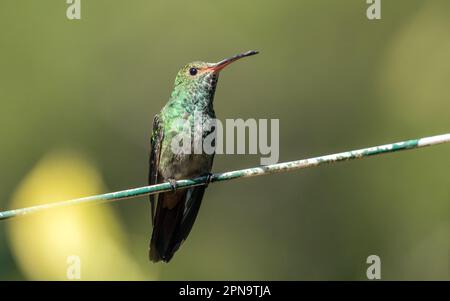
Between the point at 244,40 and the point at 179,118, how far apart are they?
745 centimetres

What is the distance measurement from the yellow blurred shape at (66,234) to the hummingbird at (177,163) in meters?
0.41

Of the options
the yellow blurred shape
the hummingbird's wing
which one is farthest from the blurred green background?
the yellow blurred shape

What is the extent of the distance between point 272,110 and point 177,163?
6.29 m

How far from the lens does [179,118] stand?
26.2ft

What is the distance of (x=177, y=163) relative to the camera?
311 inches

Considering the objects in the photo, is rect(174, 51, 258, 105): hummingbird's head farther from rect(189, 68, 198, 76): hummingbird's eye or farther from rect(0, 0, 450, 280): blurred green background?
rect(0, 0, 450, 280): blurred green background

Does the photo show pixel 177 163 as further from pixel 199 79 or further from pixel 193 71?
pixel 193 71

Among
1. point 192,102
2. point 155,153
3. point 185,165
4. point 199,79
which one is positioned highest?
point 199,79

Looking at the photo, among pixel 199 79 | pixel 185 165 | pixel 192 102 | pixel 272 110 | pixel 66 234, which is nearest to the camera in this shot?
pixel 66 234

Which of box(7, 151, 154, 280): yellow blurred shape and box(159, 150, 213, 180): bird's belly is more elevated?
box(159, 150, 213, 180): bird's belly

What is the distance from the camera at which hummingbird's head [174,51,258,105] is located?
26.7 ft

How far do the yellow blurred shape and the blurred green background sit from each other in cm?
279

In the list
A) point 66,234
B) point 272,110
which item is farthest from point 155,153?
point 272,110
